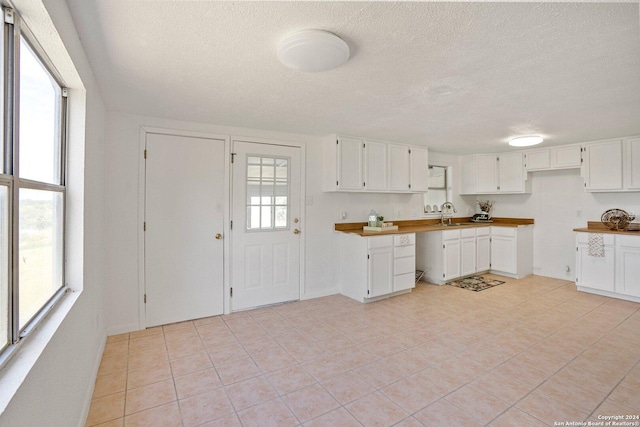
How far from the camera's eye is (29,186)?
4.04 feet

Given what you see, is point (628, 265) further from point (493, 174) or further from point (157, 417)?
point (157, 417)

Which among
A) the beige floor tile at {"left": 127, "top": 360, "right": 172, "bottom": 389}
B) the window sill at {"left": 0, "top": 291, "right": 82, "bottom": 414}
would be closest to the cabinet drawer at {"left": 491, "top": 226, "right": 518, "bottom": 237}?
the beige floor tile at {"left": 127, "top": 360, "right": 172, "bottom": 389}

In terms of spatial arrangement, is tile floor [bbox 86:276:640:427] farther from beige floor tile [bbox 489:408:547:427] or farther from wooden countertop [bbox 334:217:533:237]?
wooden countertop [bbox 334:217:533:237]

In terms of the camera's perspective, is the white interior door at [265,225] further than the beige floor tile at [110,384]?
Yes

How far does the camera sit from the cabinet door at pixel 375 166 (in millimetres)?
4254

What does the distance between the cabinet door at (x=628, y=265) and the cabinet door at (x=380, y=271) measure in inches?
115

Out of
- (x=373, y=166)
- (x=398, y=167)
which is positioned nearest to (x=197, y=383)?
(x=373, y=166)

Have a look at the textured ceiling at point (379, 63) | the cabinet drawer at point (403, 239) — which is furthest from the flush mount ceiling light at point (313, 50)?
the cabinet drawer at point (403, 239)

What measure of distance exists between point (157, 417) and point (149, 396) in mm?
260

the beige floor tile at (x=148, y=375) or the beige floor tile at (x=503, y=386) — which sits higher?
the beige floor tile at (x=503, y=386)

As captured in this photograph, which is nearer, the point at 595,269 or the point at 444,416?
the point at 444,416

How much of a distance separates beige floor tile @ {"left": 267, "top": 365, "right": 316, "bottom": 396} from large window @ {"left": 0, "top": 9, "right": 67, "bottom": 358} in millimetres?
1442

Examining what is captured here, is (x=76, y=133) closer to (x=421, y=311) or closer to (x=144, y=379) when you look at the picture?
(x=144, y=379)

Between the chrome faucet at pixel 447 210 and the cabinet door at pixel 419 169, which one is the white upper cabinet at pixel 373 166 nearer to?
the cabinet door at pixel 419 169
